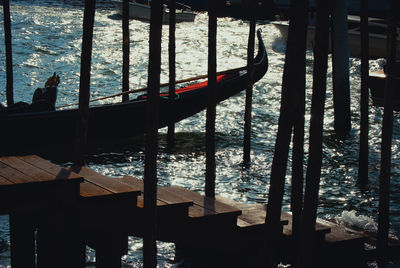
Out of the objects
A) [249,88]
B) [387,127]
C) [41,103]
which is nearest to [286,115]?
[387,127]

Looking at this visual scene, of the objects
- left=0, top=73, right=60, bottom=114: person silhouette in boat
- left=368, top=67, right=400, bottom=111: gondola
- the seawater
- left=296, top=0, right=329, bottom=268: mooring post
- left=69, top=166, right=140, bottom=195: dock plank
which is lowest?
the seawater

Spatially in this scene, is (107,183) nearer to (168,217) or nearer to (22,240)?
(168,217)

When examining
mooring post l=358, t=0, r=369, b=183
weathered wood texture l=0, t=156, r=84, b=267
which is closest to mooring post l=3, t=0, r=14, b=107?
mooring post l=358, t=0, r=369, b=183

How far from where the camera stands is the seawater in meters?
7.98

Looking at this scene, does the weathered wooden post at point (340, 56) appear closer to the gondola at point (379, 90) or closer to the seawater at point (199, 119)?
the seawater at point (199, 119)

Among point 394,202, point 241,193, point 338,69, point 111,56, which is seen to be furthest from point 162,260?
point 111,56

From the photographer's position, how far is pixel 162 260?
585 centimetres

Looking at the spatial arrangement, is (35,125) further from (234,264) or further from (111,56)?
(111,56)

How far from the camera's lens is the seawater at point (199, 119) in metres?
7.98

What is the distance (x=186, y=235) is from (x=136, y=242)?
163 cm

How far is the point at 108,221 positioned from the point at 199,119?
784cm

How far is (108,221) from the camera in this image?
4500 mm

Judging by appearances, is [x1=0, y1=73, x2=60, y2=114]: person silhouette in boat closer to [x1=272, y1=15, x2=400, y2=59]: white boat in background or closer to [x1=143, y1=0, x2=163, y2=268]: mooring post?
[x1=143, y1=0, x2=163, y2=268]: mooring post

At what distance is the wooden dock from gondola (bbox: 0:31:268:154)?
400 cm
